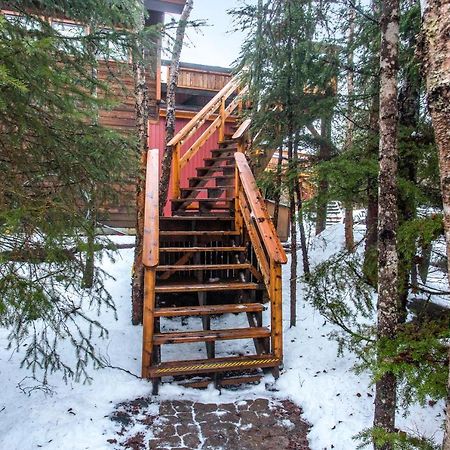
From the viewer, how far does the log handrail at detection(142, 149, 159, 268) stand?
4129 mm

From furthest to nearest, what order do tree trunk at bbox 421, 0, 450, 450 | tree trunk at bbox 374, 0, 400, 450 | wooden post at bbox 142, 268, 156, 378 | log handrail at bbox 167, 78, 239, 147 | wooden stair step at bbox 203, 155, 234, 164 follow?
wooden stair step at bbox 203, 155, 234, 164 < log handrail at bbox 167, 78, 239, 147 < wooden post at bbox 142, 268, 156, 378 < tree trunk at bbox 374, 0, 400, 450 < tree trunk at bbox 421, 0, 450, 450

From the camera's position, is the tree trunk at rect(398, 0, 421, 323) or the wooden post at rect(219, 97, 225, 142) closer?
the tree trunk at rect(398, 0, 421, 323)

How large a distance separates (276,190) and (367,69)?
6.31 feet

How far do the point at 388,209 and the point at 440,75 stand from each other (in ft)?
4.54

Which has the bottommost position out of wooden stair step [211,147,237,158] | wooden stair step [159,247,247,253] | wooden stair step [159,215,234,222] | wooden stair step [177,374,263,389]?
wooden stair step [177,374,263,389]

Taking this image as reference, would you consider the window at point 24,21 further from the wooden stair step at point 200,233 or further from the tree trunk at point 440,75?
the tree trunk at point 440,75

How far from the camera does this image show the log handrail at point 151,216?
413 centimetres

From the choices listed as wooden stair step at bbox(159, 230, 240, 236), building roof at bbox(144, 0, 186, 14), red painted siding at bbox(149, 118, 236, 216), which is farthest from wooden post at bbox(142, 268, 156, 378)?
building roof at bbox(144, 0, 186, 14)

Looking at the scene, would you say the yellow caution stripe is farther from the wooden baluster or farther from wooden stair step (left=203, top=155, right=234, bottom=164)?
wooden stair step (left=203, top=155, right=234, bottom=164)

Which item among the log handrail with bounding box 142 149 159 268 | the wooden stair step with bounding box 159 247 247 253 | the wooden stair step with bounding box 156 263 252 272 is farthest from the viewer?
the wooden stair step with bounding box 159 247 247 253

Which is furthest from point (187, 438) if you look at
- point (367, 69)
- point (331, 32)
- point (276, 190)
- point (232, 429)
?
point (331, 32)

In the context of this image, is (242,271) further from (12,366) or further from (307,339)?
(12,366)

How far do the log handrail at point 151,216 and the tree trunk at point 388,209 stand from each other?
2337mm

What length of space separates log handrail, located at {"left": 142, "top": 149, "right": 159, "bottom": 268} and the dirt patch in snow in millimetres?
1417
